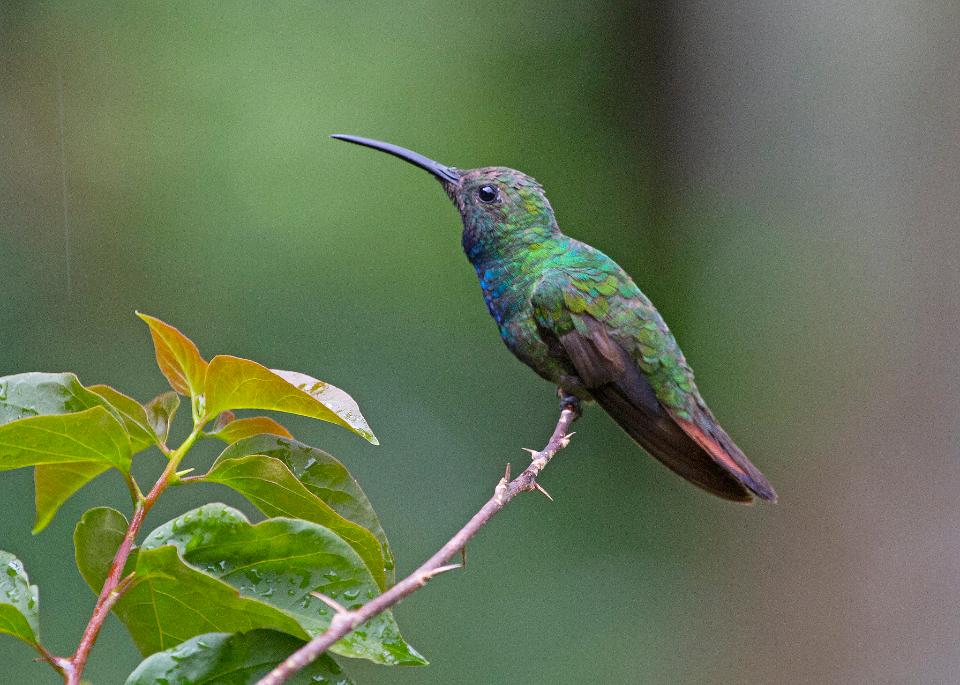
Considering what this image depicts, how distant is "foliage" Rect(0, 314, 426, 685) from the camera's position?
43.5 inches

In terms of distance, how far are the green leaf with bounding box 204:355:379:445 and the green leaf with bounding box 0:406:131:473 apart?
0.15 meters

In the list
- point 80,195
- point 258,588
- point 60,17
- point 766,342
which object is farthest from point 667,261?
point 258,588

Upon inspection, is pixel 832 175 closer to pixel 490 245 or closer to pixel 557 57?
pixel 557 57

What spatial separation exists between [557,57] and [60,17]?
11.9 feet

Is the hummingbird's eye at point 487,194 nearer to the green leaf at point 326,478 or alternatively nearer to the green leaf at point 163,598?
the green leaf at point 326,478

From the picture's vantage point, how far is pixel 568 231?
6742 mm

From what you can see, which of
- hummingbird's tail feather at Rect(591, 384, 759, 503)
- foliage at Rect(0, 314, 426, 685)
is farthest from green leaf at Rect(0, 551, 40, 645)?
hummingbird's tail feather at Rect(591, 384, 759, 503)

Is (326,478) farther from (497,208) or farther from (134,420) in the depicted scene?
(497,208)

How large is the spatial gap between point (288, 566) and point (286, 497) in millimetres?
113

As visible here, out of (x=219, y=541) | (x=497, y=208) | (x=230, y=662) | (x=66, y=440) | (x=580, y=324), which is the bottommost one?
(x=230, y=662)

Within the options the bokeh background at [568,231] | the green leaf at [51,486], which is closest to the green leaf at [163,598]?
the green leaf at [51,486]

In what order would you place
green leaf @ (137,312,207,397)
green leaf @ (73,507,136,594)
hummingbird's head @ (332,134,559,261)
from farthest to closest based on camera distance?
1. hummingbird's head @ (332,134,559,261)
2. green leaf @ (137,312,207,397)
3. green leaf @ (73,507,136,594)

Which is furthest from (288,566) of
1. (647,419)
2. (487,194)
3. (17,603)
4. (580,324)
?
(487,194)

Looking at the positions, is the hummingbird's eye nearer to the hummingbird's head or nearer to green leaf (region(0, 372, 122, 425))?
the hummingbird's head
